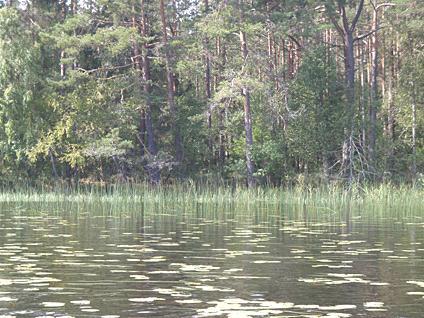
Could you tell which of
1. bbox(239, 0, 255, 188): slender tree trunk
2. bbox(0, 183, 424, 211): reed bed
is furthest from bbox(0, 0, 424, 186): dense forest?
bbox(0, 183, 424, 211): reed bed

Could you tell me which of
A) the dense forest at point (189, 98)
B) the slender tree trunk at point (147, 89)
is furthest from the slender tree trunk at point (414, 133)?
the slender tree trunk at point (147, 89)

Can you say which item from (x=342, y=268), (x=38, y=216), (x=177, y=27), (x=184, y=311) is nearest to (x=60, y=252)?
(x=342, y=268)

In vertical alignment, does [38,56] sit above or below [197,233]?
above

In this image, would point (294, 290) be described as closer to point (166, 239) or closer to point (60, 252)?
point (60, 252)

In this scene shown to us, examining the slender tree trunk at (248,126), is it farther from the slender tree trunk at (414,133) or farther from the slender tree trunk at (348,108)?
the slender tree trunk at (414,133)

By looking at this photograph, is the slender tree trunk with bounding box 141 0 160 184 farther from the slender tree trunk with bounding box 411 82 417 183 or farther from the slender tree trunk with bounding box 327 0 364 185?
the slender tree trunk with bounding box 411 82 417 183

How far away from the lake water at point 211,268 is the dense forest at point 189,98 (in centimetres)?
1751

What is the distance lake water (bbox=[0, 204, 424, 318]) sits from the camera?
808 centimetres

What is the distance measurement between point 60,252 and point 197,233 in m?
4.16

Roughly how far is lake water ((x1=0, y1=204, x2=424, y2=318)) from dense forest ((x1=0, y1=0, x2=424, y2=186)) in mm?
17507

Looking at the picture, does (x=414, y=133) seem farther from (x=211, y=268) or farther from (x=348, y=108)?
(x=211, y=268)

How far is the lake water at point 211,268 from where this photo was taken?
808 cm

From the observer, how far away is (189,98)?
42625mm

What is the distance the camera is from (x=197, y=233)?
16.6 m
